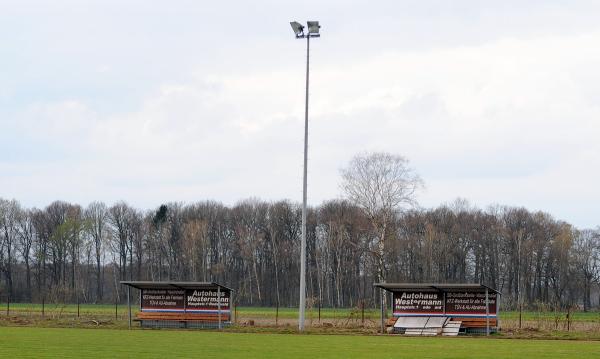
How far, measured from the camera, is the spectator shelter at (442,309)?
145ft

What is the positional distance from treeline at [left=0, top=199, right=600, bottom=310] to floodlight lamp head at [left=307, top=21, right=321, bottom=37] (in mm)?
54122

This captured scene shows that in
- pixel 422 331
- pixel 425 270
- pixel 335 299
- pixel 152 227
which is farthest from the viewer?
pixel 152 227

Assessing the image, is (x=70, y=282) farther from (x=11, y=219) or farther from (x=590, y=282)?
(x=590, y=282)

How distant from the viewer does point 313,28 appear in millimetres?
46688

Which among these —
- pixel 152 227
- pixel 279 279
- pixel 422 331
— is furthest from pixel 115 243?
pixel 422 331

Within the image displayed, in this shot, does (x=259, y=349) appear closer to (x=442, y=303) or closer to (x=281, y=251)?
(x=442, y=303)

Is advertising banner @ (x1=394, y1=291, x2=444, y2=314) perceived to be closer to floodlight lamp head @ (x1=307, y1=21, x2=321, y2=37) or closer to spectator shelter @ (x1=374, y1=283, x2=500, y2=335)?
spectator shelter @ (x1=374, y1=283, x2=500, y2=335)

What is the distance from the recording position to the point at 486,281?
115m

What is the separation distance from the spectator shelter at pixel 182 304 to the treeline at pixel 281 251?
5015 cm

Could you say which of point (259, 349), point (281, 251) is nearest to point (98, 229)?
point (281, 251)

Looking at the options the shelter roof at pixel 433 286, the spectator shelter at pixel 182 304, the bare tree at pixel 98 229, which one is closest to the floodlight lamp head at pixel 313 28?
the shelter roof at pixel 433 286

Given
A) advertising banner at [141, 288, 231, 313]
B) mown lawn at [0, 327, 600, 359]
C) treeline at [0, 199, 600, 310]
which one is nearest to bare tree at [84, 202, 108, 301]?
treeline at [0, 199, 600, 310]

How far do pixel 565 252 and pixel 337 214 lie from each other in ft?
93.6

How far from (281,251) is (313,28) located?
74779mm
